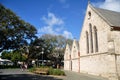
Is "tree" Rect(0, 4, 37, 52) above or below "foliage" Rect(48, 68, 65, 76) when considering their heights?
above

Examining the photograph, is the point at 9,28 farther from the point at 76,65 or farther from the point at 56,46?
the point at 56,46

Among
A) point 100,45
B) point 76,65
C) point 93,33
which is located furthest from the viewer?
point 76,65

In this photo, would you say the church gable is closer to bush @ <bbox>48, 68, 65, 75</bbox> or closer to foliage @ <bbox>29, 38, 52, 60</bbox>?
bush @ <bbox>48, 68, 65, 75</bbox>

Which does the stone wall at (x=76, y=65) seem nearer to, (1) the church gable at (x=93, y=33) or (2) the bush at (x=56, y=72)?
(1) the church gable at (x=93, y=33)

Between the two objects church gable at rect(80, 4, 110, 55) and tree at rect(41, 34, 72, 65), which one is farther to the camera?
tree at rect(41, 34, 72, 65)

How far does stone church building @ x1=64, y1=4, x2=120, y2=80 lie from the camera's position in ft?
81.9

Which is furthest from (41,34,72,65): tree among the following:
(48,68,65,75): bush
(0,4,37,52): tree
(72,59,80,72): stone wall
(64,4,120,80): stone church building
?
(0,4,37,52): tree

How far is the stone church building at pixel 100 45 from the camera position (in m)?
25.0

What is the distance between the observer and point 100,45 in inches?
1100

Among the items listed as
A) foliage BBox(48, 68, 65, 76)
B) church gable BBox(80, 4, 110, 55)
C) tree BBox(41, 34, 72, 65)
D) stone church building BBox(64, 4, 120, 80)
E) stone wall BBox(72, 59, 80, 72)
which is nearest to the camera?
stone church building BBox(64, 4, 120, 80)

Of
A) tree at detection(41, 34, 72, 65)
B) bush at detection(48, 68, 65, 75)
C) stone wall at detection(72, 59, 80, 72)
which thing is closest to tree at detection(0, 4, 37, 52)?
bush at detection(48, 68, 65, 75)

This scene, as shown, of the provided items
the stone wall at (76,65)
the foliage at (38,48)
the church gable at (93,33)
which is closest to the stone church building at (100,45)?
the church gable at (93,33)

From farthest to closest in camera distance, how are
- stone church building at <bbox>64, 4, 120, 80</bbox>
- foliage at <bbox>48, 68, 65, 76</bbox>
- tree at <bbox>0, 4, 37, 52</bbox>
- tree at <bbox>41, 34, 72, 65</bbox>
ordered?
1. tree at <bbox>41, 34, 72, 65</bbox>
2. foliage at <bbox>48, 68, 65, 76</bbox>
3. stone church building at <bbox>64, 4, 120, 80</bbox>
4. tree at <bbox>0, 4, 37, 52</bbox>

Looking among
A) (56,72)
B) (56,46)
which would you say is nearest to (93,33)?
(56,72)
